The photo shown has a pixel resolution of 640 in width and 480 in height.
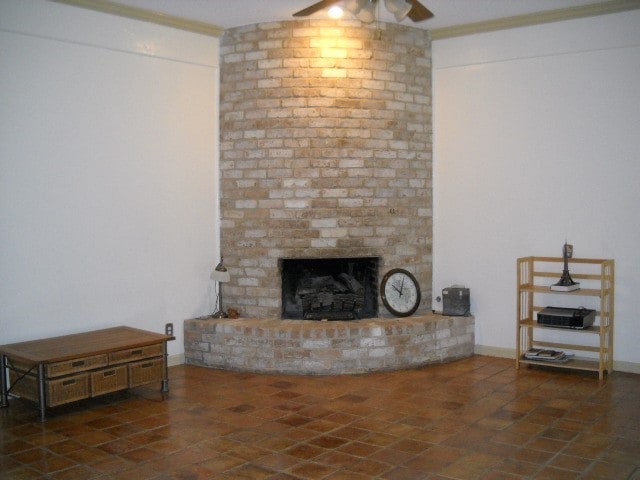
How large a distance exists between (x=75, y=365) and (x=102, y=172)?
1.62m

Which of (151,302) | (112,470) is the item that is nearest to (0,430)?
(112,470)

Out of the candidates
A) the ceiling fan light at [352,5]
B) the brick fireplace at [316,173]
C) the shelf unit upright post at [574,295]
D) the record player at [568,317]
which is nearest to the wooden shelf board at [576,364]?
the shelf unit upright post at [574,295]

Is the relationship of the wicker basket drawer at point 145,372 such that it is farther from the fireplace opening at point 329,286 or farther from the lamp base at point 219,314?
the fireplace opening at point 329,286

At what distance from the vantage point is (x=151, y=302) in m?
5.66

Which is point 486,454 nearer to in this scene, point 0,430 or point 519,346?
point 519,346

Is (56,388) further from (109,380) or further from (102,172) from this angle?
(102,172)

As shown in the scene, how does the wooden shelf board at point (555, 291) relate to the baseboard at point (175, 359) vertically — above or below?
above

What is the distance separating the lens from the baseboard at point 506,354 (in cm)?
544

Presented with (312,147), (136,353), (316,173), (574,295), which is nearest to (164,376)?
(136,353)

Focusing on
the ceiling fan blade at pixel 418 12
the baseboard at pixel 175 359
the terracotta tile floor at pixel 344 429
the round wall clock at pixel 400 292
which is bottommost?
the terracotta tile floor at pixel 344 429

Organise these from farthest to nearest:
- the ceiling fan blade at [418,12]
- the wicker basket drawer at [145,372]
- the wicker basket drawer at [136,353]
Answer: the wicker basket drawer at [145,372] → the wicker basket drawer at [136,353] → the ceiling fan blade at [418,12]

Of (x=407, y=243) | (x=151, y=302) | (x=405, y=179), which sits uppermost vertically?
(x=405, y=179)

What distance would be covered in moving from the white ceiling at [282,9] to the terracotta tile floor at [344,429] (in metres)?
3.11

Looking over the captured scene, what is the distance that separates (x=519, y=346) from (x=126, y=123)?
12.6 ft
